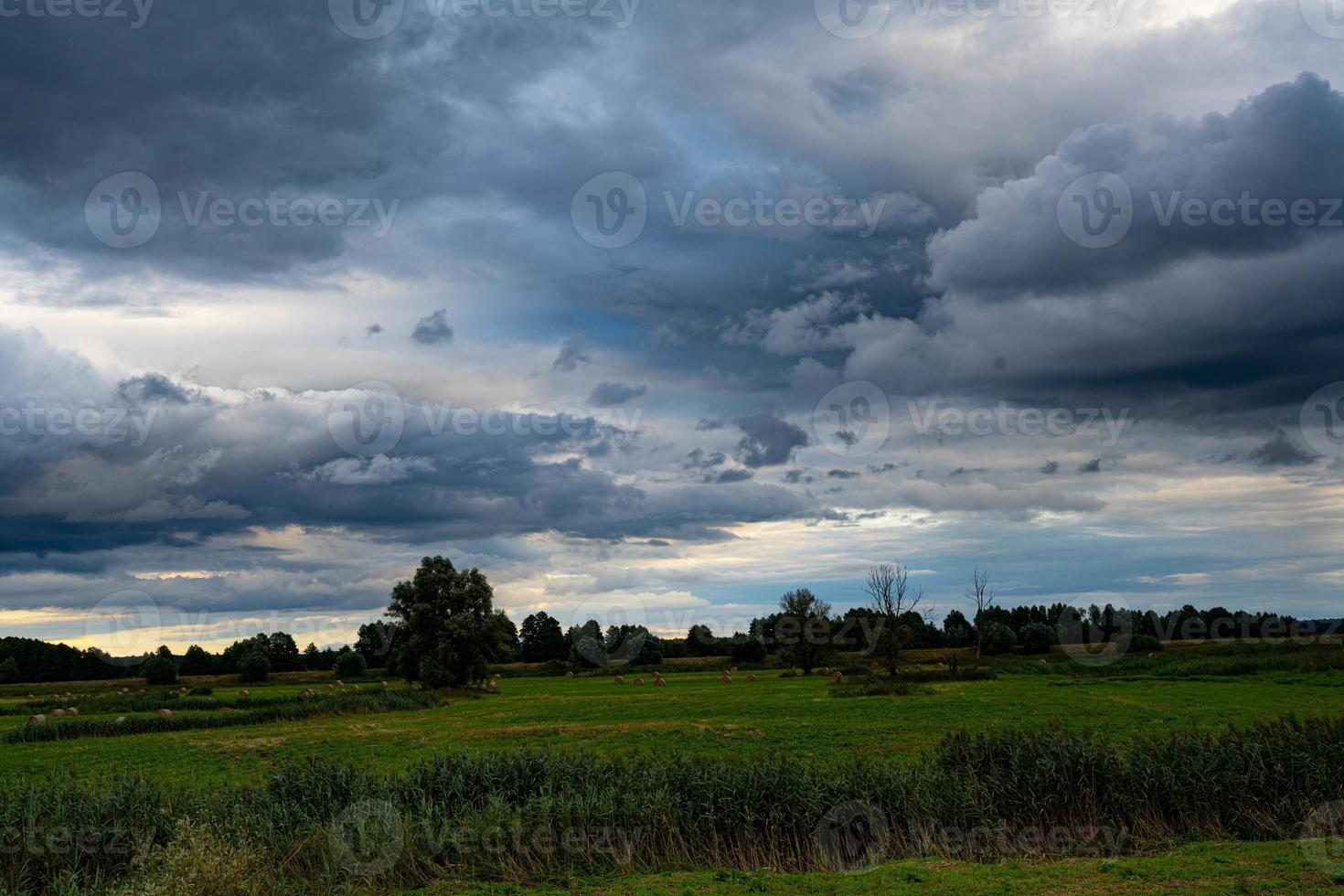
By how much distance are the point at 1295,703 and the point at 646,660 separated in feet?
292

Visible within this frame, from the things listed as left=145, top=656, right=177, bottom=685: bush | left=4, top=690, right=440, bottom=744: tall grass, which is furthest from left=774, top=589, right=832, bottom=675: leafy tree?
left=145, top=656, right=177, bottom=685: bush

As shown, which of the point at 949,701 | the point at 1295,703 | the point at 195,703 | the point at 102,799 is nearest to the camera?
the point at 102,799

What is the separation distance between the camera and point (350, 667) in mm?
110688

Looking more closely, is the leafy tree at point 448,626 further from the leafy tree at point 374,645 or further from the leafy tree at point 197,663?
the leafy tree at point 197,663

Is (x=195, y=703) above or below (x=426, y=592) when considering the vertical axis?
below

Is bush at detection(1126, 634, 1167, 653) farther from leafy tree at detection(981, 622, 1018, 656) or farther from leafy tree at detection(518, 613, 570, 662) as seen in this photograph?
leafy tree at detection(518, 613, 570, 662)

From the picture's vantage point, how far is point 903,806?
18984 millimetres

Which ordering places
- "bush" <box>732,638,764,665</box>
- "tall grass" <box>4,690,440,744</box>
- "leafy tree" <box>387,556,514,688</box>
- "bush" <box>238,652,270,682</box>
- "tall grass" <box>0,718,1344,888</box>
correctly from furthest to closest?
"bush" <box>732,638,764,665</box>
"bush" <box>238,652,270,682</box>
"leafy tree" <box>387,556,514,688</box>
"tall grass" <box>4,690,440,744</box>
"tall grass" <box>0,718,1344,888</box>

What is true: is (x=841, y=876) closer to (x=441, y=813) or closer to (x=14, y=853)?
(x=441, y=813)

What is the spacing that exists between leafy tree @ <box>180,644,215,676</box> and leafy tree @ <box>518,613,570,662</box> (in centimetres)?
4619

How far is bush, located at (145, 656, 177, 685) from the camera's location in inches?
3980

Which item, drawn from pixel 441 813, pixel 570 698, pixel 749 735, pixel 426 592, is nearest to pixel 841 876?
pixel 441 813

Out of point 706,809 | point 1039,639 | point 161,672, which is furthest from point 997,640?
point 706,809

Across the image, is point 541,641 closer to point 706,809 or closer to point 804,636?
point 804,636
